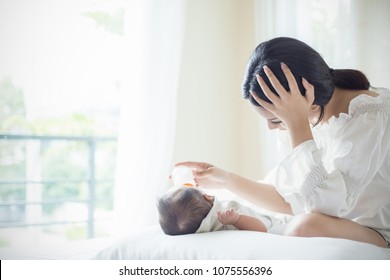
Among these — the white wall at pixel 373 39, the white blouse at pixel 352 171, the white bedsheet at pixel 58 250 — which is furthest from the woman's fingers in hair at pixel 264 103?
the white wall at pixel 373 39

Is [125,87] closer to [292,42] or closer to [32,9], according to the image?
[32,9]

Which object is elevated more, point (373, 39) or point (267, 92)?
point (373, 39)

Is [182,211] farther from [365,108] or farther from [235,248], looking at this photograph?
[365,108]

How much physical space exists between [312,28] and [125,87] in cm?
98

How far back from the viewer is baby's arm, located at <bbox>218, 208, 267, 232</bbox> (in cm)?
111

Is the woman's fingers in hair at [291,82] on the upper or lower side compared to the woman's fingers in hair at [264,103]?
upper

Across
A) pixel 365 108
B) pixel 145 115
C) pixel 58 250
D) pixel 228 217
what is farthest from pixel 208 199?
pixel 145 115

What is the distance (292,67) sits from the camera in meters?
0.99

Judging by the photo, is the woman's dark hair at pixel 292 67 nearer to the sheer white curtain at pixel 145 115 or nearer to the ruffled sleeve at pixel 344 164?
the ruffled sleeve at pixel 344 164

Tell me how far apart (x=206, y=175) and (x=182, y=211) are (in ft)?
0.65

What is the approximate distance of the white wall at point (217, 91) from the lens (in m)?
2.44

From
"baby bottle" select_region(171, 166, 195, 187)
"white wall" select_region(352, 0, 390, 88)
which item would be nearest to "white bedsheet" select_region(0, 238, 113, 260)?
"baby bottle" select_region(171, 166, 195, 187)

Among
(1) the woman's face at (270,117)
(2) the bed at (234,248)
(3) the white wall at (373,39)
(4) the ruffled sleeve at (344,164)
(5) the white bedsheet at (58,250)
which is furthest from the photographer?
(3) the white wall at (373,39)
